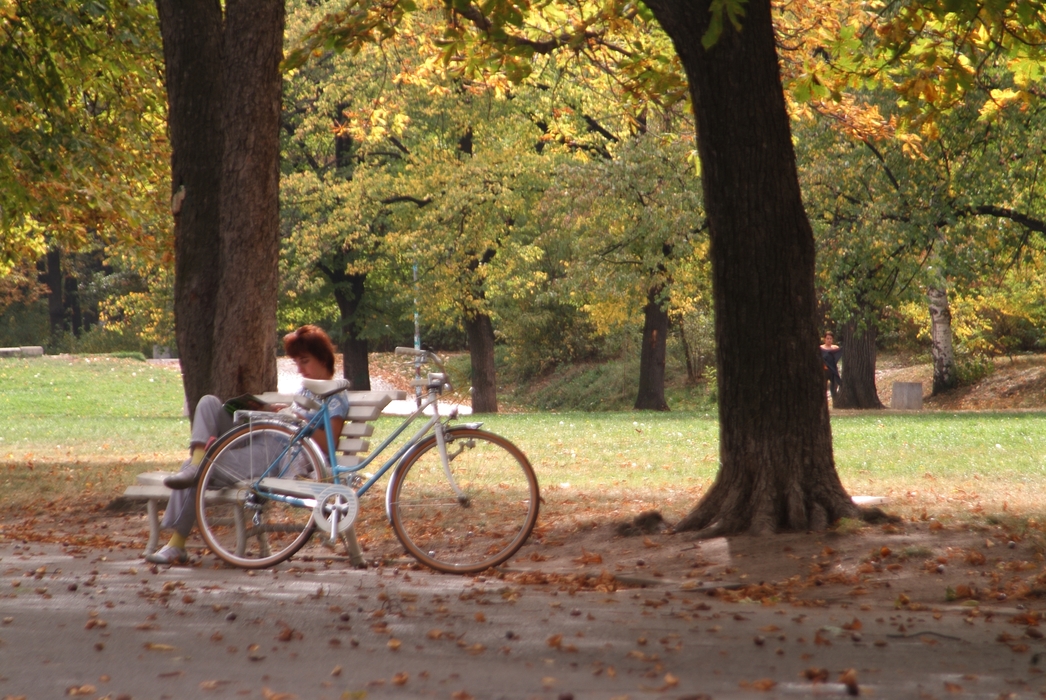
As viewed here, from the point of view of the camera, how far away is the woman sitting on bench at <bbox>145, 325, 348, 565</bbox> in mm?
7305

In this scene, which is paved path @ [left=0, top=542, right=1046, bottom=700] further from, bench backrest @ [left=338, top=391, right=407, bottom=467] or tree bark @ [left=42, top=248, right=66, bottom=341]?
tree bark @ [left=42, top=248, right=66, bottom=341]

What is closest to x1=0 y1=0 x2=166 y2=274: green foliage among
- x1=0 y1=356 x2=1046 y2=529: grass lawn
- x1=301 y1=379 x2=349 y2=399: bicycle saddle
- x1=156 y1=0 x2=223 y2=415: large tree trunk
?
x1=156 y1=0 x2=223 y2=415: large tree trunk

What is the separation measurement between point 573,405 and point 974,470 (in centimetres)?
2519

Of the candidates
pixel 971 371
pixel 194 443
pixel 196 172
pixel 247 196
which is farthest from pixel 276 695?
pixel 971 371

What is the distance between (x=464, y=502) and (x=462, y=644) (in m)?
2.03

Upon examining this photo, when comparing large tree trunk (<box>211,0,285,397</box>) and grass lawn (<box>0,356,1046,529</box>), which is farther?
grass lawn (<box>0,356,1046,529</box>)

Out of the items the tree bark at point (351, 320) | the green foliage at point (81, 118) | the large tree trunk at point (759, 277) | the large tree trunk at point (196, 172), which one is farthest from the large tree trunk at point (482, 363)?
the large tree trunk at point (759, 277)

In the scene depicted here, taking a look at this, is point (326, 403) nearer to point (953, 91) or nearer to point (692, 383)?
point (953, 91)

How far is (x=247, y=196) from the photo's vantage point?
29.8 ft

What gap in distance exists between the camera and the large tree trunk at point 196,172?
374 inches

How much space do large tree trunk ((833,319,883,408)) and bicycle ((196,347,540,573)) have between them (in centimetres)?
2430

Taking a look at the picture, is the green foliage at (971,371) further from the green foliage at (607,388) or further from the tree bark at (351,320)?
the tree bark at (351,320)

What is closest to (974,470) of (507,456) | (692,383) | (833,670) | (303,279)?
(507,456)

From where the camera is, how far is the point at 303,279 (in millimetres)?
29531
